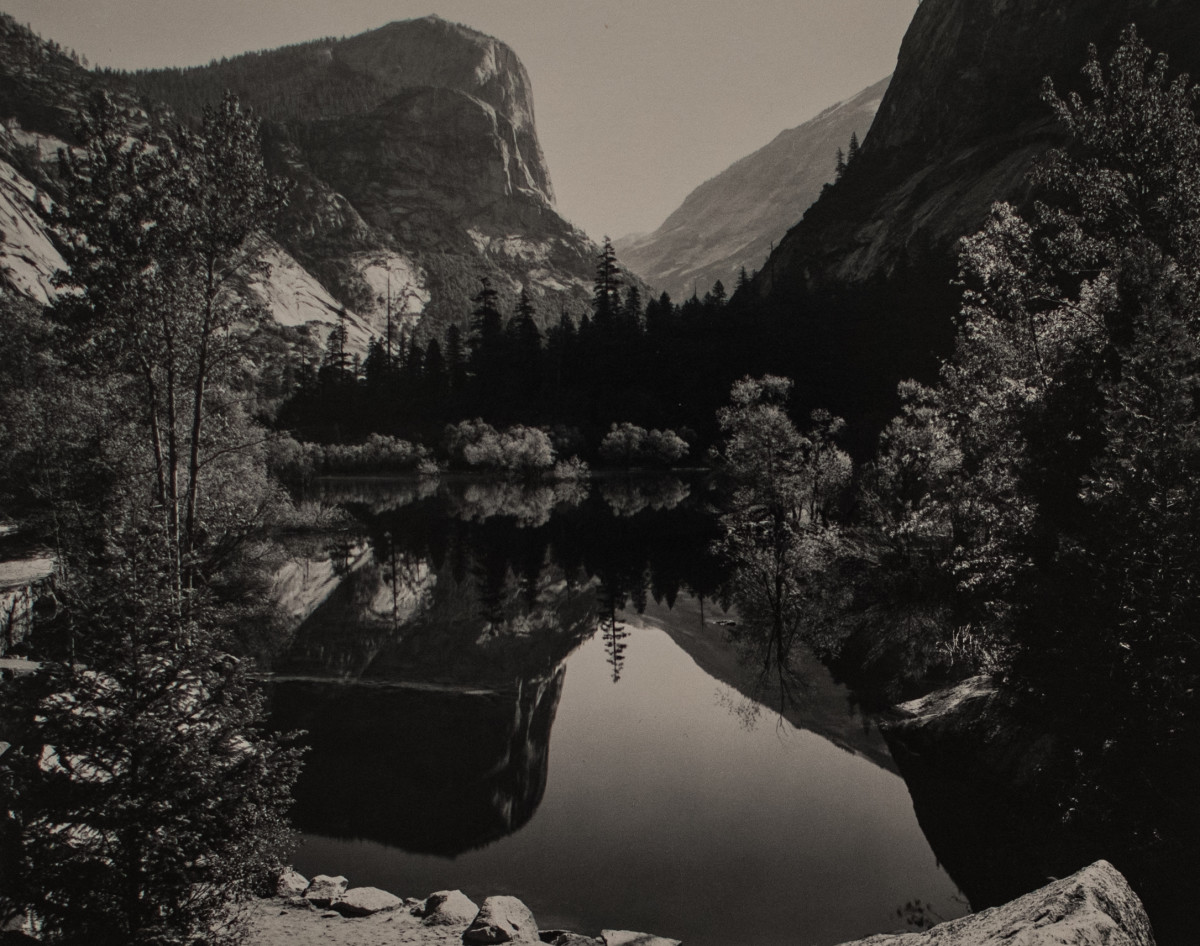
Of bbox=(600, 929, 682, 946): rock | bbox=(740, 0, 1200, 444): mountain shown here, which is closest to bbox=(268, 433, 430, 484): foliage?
bbox=(740, 0, 1200, 444): mountain

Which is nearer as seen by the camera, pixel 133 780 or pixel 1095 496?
pixel 133 780

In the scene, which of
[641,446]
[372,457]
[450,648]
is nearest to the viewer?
[450,648]

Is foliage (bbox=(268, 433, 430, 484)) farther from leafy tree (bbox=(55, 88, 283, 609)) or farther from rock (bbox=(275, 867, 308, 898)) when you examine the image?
rock (bbox=(275, 867, 308, 898))

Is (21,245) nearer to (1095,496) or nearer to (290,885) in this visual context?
(290,885)

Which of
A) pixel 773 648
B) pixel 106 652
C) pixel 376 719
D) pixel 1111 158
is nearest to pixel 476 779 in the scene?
pixel 376 719

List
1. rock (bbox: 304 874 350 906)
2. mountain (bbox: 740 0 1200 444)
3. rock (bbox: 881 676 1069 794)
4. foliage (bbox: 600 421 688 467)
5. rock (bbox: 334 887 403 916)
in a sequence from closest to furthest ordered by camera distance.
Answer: rock (bbox: 334 887 403 916) < rock (bbox: 304 874 350 906) < rock (bbox: 881 676 1069 794) < mountain (bbox: 740 0 1200 444) < foliage (bbox: 600 421 688 467)

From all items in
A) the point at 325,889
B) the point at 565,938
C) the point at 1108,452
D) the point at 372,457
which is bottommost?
the point at 565,938

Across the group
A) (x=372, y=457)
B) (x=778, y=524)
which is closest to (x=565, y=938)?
(x=778, y=524)
